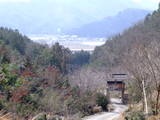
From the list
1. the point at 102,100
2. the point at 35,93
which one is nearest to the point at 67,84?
the point at 102,100

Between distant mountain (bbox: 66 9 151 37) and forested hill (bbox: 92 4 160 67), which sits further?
distant mountain (bbox: 66 9 151 37)

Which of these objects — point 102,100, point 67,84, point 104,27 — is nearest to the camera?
point 67,84

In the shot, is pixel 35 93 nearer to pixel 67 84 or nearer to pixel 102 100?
pixel 67 84

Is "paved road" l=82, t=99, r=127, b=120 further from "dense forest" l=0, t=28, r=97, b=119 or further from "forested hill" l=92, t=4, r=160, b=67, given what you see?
"forested hill" l=92, t=4, r=160, b=67

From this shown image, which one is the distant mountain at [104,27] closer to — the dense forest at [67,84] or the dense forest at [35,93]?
the dense forest at [67,84]

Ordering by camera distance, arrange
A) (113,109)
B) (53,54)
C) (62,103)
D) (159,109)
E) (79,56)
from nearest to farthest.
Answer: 1. (159,109)
2. (62,103)
3. (113,109)
4. (53,54)
5. (79,56)

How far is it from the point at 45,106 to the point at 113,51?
30.5 metres

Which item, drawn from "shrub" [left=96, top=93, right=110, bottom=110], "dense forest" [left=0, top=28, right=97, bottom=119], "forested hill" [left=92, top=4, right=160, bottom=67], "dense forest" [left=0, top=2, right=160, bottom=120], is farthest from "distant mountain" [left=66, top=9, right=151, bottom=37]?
"dense forest" [left=0, top=28, right=97, bottom=119]

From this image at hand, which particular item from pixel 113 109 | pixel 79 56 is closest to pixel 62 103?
pixel 113 109

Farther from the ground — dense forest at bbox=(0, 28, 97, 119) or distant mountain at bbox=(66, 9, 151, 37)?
distant mountain at bbox=(66, 9, 151, 37)

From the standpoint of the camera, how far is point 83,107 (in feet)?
76.2

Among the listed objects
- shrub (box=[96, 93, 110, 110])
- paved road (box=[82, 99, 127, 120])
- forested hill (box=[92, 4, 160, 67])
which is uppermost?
forested hill (box=[92, 4, 160, 67])

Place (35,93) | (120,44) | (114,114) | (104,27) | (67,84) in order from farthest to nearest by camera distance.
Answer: (104,27) < (120,44) < (67,84) < (114,114) < (35,93)

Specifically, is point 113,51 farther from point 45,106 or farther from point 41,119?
point 41,119
